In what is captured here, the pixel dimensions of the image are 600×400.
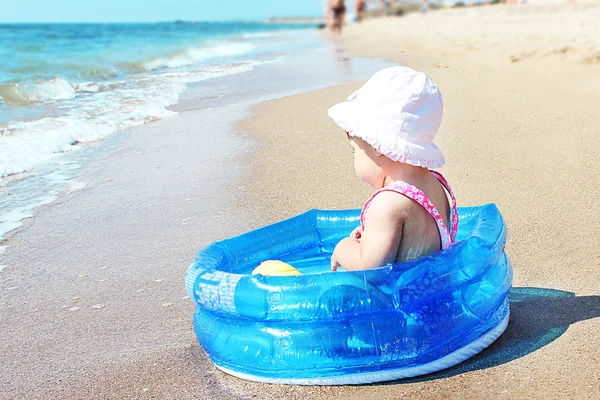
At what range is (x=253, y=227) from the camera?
4.29 m

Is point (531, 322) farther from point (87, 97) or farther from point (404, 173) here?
point (87, 97)

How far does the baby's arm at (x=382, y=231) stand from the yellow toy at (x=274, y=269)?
0.42 metres

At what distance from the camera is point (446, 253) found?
2.55m

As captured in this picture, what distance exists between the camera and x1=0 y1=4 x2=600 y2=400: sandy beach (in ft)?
8.43

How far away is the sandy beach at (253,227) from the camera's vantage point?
8.43 feet

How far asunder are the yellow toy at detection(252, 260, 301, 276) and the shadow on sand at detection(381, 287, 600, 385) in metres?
0.69

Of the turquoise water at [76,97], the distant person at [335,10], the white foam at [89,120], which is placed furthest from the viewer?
the distant person at [335,10]

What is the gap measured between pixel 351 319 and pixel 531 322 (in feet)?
2.85

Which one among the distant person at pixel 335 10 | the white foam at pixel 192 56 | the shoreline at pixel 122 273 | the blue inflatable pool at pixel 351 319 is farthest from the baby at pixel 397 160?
the white foam at pixel 192 56

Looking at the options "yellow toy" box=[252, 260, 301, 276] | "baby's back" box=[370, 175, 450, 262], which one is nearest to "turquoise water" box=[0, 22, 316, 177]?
"yellow toy" box=[252, 260, 301, 276]

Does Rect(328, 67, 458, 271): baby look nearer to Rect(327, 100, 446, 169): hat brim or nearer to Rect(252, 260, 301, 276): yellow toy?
Rect(327, 100, 446, 169): hat brim

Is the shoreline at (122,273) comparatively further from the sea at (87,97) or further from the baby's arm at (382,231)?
the baby's arm at (382,231)

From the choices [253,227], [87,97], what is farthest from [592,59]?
[87,97]

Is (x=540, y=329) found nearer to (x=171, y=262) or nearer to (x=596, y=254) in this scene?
Result: (x=596, y=254)
